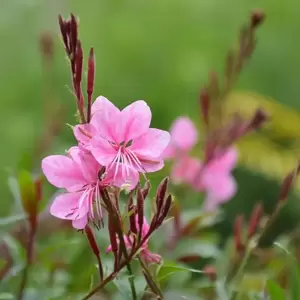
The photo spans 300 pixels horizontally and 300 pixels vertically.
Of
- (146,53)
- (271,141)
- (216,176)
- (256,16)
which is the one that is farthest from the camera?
(146,53)

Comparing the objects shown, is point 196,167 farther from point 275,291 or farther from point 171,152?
point 275,291

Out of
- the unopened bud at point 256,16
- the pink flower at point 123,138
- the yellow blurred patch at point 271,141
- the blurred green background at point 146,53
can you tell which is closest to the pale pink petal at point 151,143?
the pink flower at point 123,138

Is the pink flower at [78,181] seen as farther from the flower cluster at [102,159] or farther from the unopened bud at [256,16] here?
the unopened bud at [256,16]

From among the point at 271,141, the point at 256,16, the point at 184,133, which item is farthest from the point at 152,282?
the point at 271,141

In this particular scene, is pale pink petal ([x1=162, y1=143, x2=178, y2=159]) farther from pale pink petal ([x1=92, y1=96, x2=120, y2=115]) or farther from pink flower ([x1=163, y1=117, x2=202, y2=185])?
pale pink petal ([x1=92, y1=96, x2=120, y2=115])

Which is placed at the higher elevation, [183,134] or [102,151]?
[102,151]

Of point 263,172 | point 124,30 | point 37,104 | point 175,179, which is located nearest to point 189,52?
point 124,30

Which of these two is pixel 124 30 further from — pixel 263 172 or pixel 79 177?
pixel 79 177
